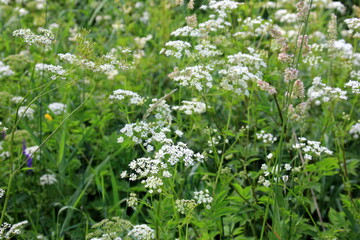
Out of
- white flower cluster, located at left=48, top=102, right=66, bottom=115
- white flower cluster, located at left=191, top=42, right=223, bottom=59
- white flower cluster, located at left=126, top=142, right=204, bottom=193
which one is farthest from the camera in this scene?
white flower cluster, located at left=48, top=102, right=66, bottom=115

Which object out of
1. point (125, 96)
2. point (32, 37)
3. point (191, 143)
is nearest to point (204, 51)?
point (125, 96)

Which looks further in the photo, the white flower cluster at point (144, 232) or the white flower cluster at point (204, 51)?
the white flower cluster at point (204, 51)

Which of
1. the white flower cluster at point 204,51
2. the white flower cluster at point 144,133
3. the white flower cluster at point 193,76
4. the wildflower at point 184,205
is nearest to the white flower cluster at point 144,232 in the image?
the wildflower at point 184,205

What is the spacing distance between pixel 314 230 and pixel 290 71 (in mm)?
1264

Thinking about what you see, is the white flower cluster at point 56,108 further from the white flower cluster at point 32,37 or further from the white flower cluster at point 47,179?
the white flower cluster at point 32,37

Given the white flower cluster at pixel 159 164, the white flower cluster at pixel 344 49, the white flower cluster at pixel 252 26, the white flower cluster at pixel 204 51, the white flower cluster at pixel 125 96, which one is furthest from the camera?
the white flower cluster at pixel 344 49

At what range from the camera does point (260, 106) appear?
3.52m

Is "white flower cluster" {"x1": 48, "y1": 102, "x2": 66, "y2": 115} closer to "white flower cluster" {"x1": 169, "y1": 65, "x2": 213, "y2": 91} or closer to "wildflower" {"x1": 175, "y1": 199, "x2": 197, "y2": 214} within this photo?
"white flower cluster" {"x1": 169, "y1": 65, "x2": 213, "y2": 91}

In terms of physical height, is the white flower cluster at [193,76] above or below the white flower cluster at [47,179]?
above

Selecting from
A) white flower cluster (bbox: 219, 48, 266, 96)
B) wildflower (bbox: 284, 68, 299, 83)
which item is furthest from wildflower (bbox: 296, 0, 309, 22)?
white flower cluster (bbox: 219, 48, 266, 96)

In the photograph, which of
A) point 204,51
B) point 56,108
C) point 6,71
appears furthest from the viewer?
point 6,71

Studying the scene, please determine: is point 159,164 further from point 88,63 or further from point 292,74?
point 292,74

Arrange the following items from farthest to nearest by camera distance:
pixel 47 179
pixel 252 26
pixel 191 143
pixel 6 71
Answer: pixel 6 71 → pixel 252 26 → pixel 47 179 → pixel 191 143

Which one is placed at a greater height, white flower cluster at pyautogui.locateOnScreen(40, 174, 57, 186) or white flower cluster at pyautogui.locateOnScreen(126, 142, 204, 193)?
white flower cluster at pyautogui.locateOnScreen(126, 142, 204, 193)
